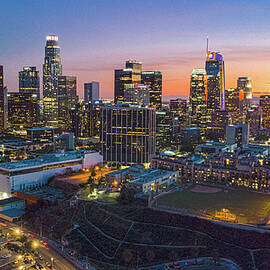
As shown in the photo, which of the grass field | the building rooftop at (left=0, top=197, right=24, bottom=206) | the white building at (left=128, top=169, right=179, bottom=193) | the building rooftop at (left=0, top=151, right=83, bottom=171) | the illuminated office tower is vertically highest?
the illuminated office tower

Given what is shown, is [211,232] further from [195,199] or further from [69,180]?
[69,180]

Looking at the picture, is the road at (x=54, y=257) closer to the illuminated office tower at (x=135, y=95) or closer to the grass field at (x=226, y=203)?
the grass field at (x=226, y=203)

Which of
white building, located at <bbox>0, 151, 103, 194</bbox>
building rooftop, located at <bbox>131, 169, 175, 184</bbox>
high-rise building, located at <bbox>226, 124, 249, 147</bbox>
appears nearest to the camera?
building rooftop, located at <bbox>131, 169, 175, 184</bbox>

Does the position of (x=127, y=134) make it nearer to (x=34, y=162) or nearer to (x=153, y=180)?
(x=34, y=162)

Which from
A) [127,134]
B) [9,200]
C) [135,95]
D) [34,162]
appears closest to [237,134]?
[135,95]

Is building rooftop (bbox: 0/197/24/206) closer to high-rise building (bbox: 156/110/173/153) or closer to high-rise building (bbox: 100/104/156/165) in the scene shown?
high-rise building (bbox: 100/104/156/165)

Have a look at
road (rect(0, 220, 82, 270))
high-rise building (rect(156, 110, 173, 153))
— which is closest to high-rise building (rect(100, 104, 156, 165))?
high-rise building (rect(156, 110, 173, 153))

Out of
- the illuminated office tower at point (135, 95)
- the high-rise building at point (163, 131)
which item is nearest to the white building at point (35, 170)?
the high-rise building at point (163, 131)
